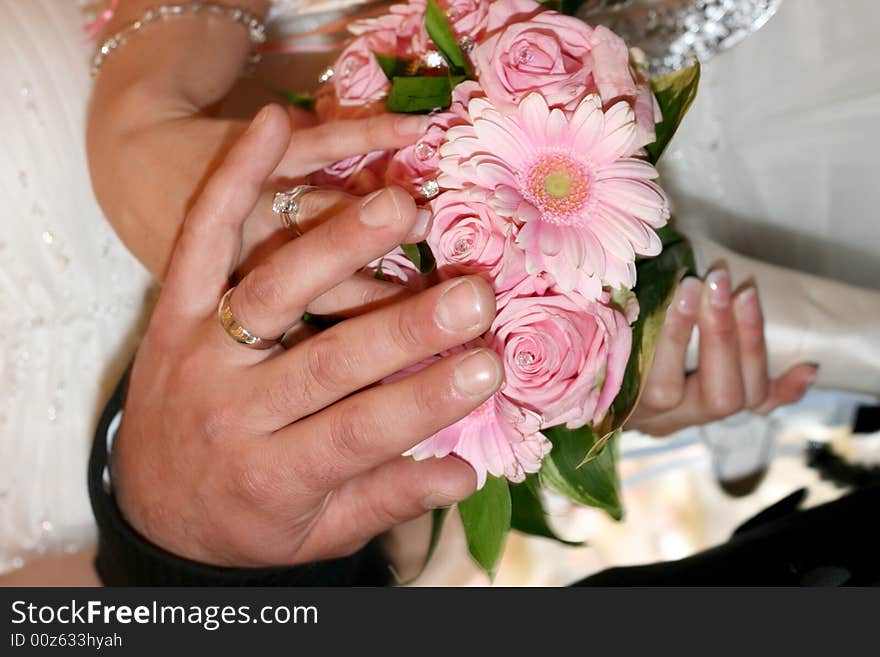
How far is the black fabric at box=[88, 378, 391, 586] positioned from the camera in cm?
64

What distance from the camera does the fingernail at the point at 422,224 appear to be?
1.42 ft

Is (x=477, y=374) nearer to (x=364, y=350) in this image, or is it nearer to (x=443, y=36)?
(x=364, y=350)

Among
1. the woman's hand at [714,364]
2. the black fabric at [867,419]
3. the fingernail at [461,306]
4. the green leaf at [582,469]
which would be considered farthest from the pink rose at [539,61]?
the black fabric at [867,419]

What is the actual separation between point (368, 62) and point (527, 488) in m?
0.30

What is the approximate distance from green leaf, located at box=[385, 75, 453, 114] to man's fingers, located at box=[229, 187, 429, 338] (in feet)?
0.32

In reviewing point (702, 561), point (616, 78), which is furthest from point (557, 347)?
point (702, 561)

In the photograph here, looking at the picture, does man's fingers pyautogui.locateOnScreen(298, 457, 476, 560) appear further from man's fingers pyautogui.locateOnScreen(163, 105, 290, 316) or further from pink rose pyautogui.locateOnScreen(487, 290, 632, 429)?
man's fingers pyautogui.locateOnScreen(163, 105, 290, 316)

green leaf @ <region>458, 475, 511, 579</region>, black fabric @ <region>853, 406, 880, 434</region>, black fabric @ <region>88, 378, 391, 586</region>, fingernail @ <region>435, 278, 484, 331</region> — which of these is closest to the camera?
fingernail @ <region>435, 278, 484, 331</region>

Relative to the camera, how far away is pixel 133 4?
0.78 m

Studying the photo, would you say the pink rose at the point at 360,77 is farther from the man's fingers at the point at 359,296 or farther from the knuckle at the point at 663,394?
the knuckle at the point at 663,394

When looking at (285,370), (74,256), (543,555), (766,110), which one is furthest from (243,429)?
(543,555)

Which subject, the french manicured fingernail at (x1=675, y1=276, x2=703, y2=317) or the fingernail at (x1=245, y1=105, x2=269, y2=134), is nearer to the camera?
the fingernail at (x1=245, y1=105, x2=269, y2=134)

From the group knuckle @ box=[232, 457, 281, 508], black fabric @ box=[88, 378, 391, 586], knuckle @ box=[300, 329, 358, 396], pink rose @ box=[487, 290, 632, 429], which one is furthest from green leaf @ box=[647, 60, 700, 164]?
black fabric @ box=[88, 378, 391, 586]

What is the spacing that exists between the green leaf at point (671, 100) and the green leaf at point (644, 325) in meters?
0.09
